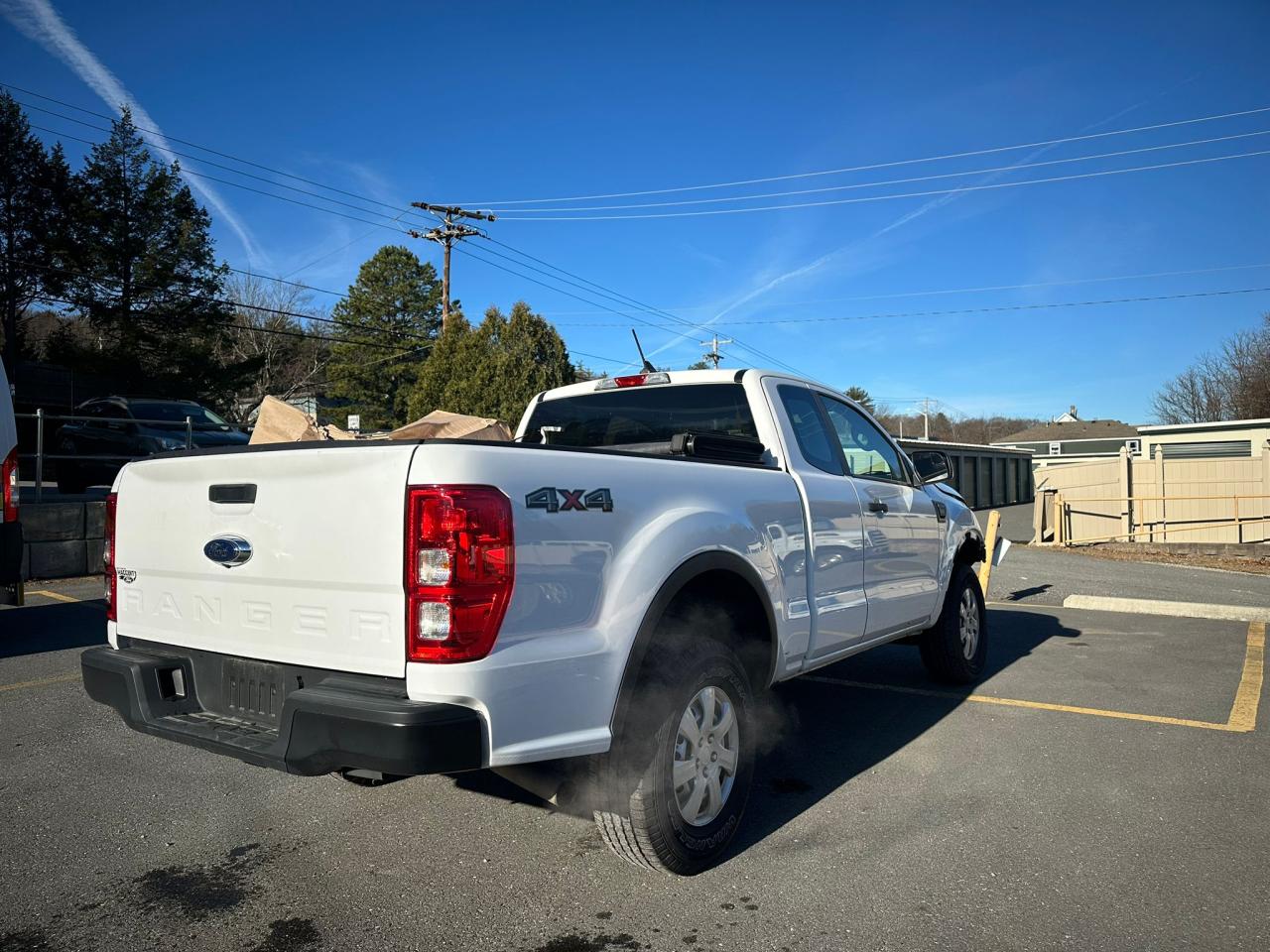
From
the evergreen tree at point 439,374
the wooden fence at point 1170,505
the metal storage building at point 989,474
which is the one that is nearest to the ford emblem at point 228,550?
the wooden fence at point 1170,505

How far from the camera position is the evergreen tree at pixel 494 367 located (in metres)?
33.2

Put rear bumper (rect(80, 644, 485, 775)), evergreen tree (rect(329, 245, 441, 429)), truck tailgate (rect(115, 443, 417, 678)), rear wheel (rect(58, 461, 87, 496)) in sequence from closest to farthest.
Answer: rear bumper (rect(80, 644, 485, 775)) → truck tailgate (rect(115, 443, 417, 678)) → rear wheel (rect(58, 461, 87, 496)) → evergreen tree (rect(329, 245, 441, 429))

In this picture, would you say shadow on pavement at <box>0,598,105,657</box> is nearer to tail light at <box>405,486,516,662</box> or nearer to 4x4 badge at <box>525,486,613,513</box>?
tail light at <box>405,486,516,662</box>

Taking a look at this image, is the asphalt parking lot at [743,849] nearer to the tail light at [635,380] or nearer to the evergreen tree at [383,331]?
the tail light at [635,380]

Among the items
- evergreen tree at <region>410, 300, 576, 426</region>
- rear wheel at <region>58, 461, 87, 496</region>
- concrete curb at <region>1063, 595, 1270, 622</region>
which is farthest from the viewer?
evergreen tree at <region>410, 300, 576, 426</region>

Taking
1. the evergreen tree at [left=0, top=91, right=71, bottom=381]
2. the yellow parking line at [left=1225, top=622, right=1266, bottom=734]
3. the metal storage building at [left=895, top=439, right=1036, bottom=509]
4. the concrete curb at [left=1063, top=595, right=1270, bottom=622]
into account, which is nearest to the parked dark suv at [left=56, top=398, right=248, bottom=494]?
the concrete curb at [left=1063, top=595, right=1270, bottom=622]

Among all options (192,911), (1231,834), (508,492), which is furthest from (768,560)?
(192,911)

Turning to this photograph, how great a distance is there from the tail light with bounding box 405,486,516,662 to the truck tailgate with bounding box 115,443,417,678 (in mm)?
49

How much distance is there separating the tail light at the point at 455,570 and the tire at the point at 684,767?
0.69m

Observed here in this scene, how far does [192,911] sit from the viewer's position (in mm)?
2852

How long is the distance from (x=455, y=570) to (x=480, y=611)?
0.44ft

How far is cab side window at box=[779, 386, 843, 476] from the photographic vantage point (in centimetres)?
438

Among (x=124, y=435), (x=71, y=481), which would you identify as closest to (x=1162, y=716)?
(x=124, y=435)

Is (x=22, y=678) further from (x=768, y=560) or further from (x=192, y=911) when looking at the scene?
(x=768, y=560)
